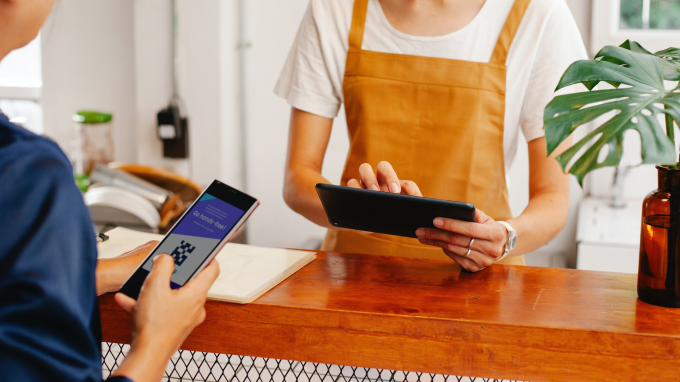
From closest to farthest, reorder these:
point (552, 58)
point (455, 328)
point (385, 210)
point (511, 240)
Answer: point (455, 328) → point (385, 210) → point (511, 240) → point (552, 58)

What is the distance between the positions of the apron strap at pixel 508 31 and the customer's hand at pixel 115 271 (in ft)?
Answer: 2.77

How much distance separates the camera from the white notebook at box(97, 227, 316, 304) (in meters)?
0.79

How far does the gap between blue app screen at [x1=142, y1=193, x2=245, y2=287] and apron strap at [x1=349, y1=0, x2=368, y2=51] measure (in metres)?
0.66

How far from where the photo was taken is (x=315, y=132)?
1331 mm

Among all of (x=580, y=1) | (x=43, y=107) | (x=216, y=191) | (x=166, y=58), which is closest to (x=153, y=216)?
Answer: (x=166, y=58)

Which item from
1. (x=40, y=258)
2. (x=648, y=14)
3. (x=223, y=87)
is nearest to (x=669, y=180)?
(x=40, y=258)

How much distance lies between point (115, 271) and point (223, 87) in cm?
210

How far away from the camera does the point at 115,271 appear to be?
2.58 feet

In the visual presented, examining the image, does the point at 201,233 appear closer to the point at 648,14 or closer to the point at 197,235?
the point at 197,235

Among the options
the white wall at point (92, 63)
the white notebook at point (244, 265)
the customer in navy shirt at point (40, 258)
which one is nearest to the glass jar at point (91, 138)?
the white wall at point (92, 63)

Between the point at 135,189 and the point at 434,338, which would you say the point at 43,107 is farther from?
the point at 434,338

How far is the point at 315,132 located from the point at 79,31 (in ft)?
7.73

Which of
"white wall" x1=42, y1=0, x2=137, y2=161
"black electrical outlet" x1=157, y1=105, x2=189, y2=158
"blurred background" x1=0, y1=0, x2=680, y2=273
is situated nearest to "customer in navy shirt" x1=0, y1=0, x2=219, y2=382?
Answer: "blurred background" x1=0, y1=0, x2=680, y2=273

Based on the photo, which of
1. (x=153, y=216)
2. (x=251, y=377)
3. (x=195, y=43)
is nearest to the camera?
(x=251, y=377)
